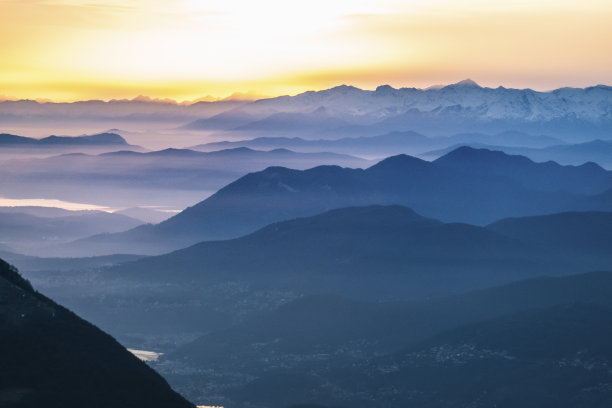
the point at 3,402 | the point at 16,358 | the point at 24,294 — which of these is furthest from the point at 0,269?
the point at 3,402

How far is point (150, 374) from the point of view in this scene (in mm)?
175000

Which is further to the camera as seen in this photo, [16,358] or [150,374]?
[150,374]

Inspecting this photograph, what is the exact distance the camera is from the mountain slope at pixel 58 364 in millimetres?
154875

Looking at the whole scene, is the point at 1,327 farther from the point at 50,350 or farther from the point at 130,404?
the point at 130,404

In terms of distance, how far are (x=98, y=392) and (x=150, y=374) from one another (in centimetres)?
1620

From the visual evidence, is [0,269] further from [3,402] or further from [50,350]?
[3,402]

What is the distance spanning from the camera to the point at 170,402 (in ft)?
544

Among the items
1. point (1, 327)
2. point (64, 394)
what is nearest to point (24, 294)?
point (1, 327)

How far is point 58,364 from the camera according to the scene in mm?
161875

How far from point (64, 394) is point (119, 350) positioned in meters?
22.5

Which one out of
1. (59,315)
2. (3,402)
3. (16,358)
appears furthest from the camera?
(59,315)

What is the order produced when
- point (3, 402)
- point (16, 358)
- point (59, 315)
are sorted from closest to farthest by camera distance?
point (3, 402)
point (16, 358)
point (59, 315)

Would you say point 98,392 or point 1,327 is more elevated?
point 1,327

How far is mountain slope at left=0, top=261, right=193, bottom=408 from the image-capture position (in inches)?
6097
